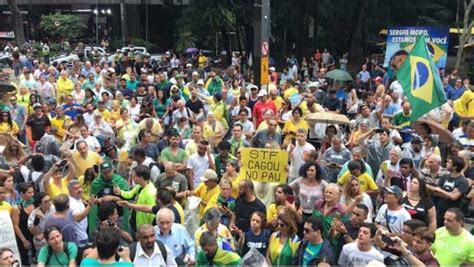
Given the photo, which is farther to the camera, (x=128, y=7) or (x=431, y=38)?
(x=128, y=7)

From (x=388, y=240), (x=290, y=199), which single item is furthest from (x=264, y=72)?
(x=388, y=240)

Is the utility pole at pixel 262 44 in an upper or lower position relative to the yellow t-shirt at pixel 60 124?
upper

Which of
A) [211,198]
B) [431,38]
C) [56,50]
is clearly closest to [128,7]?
[56,50]

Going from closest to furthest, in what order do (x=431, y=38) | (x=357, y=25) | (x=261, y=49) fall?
1. (x=261, y=49)
2. (x=431, y=38)
3. (x=357, y=25)

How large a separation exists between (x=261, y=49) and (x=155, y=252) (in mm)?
11331

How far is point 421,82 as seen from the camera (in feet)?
28.3

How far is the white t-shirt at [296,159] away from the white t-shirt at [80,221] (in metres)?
3.23

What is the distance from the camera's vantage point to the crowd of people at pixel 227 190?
537 cm

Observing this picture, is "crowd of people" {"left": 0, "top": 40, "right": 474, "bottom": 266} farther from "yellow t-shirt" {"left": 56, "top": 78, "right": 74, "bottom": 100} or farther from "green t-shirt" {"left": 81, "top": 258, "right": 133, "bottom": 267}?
"yellow t-shirt" {"left": 56, "top": 78, "right": 74, "bottom": 100}

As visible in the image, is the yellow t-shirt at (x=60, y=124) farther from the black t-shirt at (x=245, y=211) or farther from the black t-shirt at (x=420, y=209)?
the black t-shirt at (x=420, y=209)

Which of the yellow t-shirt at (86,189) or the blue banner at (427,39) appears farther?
the blue banner at (427,39)

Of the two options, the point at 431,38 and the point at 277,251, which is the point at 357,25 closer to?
the point at 431,38

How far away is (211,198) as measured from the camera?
282 inches

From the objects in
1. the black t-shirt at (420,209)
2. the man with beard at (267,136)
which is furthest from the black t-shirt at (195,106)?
the black t-shirt at (420,209)
